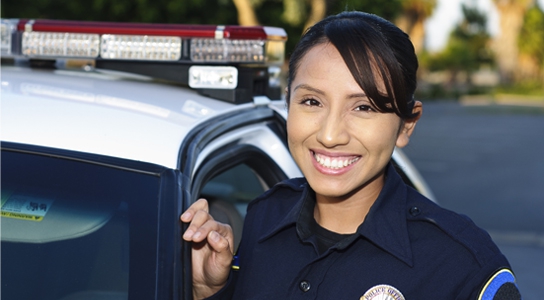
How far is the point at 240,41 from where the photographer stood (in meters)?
2.28

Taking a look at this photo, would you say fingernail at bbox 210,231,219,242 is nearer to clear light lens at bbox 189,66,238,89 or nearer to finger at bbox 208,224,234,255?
finger at bbox 208,224,234,255

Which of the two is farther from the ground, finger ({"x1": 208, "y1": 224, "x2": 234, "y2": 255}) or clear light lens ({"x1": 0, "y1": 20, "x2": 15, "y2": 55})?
clear light lens ({"x1": 0, "y1": 20, "x2": 15, "y2": 55})

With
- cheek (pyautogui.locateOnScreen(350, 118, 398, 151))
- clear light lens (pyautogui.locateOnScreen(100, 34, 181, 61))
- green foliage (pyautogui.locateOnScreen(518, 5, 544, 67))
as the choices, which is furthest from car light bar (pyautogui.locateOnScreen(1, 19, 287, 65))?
green foliage (pyautogui.locateOnScreen(518, 5, 544, 67))

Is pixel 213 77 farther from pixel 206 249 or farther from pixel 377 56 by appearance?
pixel 377 56

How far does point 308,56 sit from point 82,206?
58cm

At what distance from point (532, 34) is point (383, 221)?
5132 cm

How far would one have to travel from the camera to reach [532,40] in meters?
49.5

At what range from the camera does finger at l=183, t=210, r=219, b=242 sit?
1525mm

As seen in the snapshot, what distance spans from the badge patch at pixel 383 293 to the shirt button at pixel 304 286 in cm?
11

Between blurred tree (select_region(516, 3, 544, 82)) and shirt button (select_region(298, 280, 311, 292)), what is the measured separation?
162ft

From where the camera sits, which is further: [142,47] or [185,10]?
[185,10]

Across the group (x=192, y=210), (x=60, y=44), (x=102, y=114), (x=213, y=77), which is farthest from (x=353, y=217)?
(x=60, y=44)

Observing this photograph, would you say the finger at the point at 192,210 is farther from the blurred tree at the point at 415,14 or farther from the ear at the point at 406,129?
the blurred tree at the point at 415,14

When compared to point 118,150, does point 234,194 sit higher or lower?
lower
